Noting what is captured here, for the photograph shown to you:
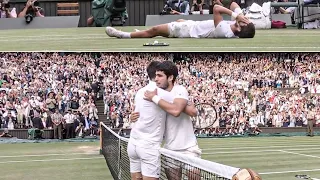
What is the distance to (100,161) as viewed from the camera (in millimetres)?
8953

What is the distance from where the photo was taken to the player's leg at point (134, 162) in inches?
170

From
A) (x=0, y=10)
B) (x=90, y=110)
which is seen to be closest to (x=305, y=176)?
(x=90, y=110)

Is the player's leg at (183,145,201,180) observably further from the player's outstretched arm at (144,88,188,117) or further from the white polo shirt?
the player's outstretched arm at (144,88,188,117)

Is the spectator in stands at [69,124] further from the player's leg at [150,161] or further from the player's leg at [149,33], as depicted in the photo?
the player's leg at [150,161]

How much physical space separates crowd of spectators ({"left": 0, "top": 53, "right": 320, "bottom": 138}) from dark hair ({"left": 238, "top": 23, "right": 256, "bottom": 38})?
0.43 meters

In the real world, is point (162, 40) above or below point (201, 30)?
below

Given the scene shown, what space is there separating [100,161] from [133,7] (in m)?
12.1

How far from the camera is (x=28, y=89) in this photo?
13.9m

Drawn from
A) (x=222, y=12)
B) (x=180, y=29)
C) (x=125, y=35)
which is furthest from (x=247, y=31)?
(x=125, y=35)

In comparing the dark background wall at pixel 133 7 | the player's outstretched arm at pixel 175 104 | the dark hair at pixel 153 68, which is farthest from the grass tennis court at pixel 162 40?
the player's outstretched arm at pixel 175 104

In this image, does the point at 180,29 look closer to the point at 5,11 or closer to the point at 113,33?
the point at 113,33

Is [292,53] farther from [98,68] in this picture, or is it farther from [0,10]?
[0,10]

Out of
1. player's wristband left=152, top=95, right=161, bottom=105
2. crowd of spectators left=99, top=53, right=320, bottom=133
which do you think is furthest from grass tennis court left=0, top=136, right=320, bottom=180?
player's wristband left=152, top=95, right=161, bottom=105

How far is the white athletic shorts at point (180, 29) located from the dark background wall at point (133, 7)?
7491 mm
